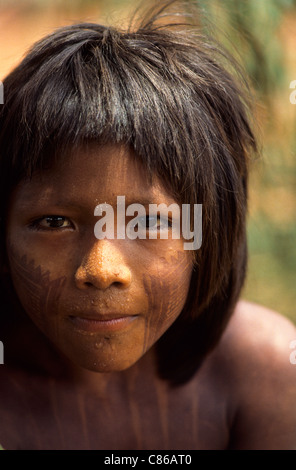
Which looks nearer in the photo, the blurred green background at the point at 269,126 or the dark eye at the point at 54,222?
the dark eye at the point at 54,222

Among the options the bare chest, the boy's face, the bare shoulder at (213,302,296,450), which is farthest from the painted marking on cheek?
the bare shoulder at (213,302,296,450)

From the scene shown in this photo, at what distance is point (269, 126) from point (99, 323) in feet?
5.05

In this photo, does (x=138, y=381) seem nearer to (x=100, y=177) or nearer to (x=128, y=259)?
(x=128, y=259)

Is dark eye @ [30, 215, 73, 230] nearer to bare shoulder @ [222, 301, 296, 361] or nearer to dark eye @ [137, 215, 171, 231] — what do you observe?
dark eye @ [137, 215, 171, 231]

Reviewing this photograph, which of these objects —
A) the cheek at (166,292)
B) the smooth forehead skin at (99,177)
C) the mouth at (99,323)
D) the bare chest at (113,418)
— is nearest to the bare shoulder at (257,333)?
the bare chest at (113,418)

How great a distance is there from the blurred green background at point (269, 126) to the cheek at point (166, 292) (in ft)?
2.03

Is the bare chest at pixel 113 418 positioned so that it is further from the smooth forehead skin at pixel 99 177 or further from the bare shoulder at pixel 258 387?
the smooth forehead skin at pixel 99 177

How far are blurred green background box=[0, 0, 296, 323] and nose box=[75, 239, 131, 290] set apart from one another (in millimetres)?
735

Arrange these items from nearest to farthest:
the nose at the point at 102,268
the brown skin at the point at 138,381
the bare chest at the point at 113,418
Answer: the nose at the point at 102,268, the brown skin at the point at 138,381, the bare chest at the point at 113,418

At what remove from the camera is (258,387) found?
1400 mm

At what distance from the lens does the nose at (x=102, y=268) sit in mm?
991

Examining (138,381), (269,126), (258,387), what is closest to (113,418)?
(138,381)

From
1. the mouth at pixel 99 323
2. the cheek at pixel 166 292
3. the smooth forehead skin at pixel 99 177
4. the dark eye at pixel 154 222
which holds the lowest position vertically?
the mouth at pixel 99 323

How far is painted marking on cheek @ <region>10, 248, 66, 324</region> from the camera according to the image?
1.06 m
